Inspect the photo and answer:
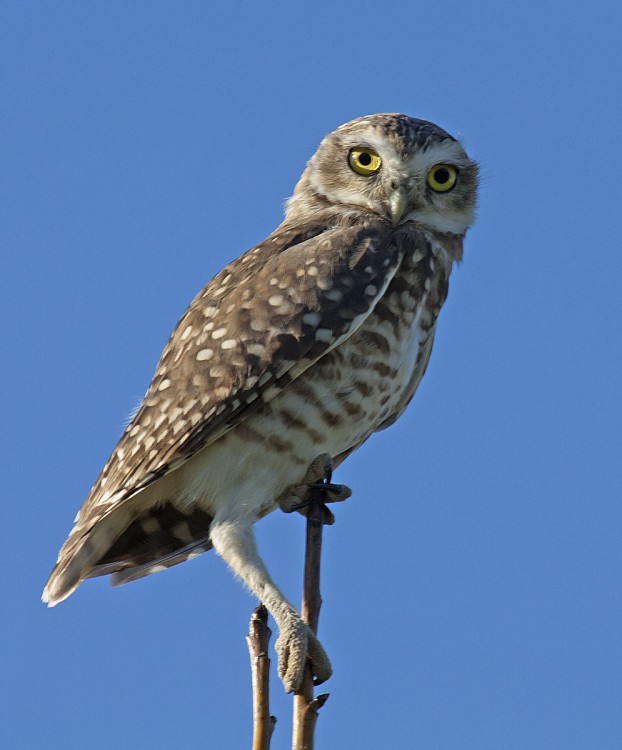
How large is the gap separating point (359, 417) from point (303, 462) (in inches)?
10.8

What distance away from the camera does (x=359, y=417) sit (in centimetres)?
485

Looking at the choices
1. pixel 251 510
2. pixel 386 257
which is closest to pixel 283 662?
pixel 251 510

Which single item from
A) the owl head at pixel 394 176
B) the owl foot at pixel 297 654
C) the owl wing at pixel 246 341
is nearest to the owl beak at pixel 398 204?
the owl head at pixel 394 176

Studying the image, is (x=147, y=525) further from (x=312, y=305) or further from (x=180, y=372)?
(x=312, y=305)

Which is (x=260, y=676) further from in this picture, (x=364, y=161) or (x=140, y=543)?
(x=364, y=161)

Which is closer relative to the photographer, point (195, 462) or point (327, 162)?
point (195, 462)

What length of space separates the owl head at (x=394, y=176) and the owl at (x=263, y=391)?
0.15 ft

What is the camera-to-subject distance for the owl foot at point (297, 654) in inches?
166

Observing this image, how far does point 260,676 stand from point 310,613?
1.62ft

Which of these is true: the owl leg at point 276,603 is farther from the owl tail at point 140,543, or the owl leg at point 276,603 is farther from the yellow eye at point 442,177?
the yellow eye at point 442,177

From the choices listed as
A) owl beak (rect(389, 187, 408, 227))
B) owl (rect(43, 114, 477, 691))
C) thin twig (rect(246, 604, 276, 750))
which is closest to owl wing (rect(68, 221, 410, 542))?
owl (rect(43, 114, 477, 691))

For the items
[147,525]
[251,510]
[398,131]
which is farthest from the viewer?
[398,131]

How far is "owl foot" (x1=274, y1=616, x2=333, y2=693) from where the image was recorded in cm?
421

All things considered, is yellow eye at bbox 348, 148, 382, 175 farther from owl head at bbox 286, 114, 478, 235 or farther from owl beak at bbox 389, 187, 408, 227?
owl beak at bbox 389, 187, 408, 227
